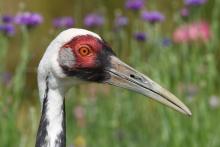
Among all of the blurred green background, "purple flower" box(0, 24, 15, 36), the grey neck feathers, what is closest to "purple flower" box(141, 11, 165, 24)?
the blurred green background

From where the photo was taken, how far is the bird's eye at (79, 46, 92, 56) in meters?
4.12

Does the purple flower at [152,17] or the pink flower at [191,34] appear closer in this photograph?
the purple flower at [152,17]

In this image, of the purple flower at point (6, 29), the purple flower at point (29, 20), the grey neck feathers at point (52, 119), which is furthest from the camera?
the purple flower at point (6, 29)

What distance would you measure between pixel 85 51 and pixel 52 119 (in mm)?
369

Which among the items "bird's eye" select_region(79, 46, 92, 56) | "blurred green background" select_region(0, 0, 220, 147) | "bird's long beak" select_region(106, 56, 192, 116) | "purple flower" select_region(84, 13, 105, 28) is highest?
"purple flower" select_region(84, 13, 105, 28)

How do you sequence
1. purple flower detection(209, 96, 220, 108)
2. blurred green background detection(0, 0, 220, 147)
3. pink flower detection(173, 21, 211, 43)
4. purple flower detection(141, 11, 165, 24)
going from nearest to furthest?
1. blurred green background detection(0, 0, 220, 147)
2. purple flower detection(141, 11, 165, 24)
3. purple flower detection(209, 96, 220, 108)
4. pink flower detection(173, 21, 211, 43)

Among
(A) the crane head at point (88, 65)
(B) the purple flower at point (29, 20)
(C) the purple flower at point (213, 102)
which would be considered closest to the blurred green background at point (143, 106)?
(C) the purple flower at point (213, 102)

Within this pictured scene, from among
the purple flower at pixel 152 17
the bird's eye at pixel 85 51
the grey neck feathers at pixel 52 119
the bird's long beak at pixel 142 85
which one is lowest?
the grey neck feathers at pixel 52 119

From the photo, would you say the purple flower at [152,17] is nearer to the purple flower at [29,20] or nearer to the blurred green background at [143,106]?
the blurred green background at [143,106]

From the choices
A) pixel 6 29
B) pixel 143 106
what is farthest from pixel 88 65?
pixel 143 106

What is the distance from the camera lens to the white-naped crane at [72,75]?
4.02 m

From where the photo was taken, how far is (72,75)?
411 centimetres

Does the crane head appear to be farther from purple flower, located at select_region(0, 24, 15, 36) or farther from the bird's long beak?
purple flower, located at select_region(0, 24, 15, 36)

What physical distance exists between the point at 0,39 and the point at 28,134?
2.39 feet
